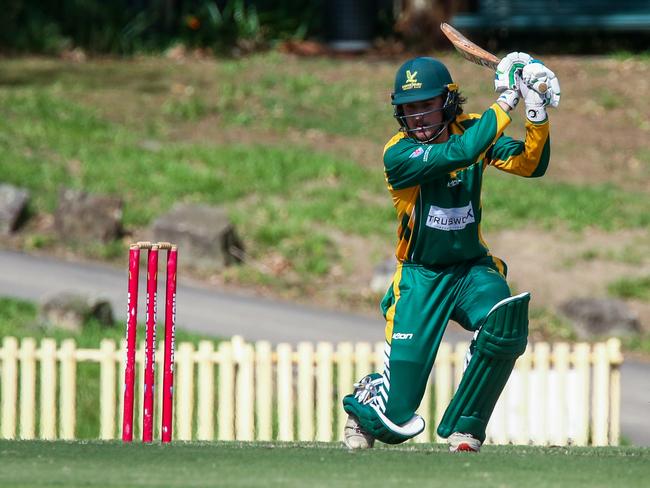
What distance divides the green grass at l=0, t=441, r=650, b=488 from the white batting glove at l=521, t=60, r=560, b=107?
1.54m

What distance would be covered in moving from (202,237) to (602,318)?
13.8ft

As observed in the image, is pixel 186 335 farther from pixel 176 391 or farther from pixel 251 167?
pixel 251 167

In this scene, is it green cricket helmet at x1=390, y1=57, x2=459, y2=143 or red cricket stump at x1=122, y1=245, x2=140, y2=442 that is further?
red cricket stump at x1=122, y1=245, x2=140, y2=442

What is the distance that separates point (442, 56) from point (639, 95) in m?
3.55

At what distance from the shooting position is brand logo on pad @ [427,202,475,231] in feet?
21.0

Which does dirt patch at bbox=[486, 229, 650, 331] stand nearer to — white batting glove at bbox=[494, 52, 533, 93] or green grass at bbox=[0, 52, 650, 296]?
green grass at bbox=[0, 52, 650, 296]

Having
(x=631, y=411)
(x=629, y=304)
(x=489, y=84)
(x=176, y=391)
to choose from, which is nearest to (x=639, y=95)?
(x=489, y=84)

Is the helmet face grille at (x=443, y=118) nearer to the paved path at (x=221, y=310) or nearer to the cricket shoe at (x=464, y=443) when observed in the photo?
the cricket shoe at (x=464, y=443)

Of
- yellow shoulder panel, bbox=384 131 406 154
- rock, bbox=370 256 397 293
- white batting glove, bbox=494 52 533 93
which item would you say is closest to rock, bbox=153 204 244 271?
rock, bbox=370 256 397 293

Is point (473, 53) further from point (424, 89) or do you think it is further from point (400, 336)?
point (400, 336)

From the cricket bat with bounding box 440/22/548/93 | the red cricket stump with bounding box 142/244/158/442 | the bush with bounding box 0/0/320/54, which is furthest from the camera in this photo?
the bush with bounding box 0/0/320/54

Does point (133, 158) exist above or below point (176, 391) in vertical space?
above

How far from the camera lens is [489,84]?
20688mm

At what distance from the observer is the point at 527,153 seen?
20.7ft
